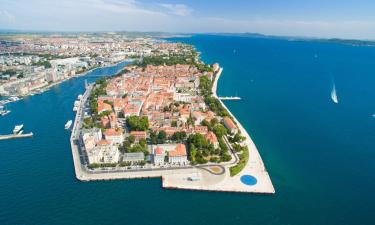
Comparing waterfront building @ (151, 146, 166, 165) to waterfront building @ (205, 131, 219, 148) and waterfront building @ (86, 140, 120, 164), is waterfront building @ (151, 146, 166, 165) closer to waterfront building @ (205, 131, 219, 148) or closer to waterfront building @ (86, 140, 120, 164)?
waterfront building @ (86, 140, 120, 164)

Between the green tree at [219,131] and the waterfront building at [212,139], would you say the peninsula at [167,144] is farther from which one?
the waterfront building at [212,139]

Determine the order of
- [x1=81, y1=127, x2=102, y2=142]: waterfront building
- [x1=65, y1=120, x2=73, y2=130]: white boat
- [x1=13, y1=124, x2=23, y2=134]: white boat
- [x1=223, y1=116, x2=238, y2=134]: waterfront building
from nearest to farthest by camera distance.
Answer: [x1=81, y1=127, x2=102, y2=142]: waterfront building → [x1=223, y1=116, x2=238, y2=134]: waterfront building → [x1=13, y1=124, x2=23, y2=134]: white boat → [x1=65, y1=120, x2=73, y2=130]: white boat

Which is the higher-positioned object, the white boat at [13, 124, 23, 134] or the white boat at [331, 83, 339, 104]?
the white boat at [331, 83, 339, 104]

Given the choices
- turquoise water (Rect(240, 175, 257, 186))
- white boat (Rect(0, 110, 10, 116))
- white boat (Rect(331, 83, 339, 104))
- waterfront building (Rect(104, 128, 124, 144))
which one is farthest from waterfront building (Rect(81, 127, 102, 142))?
white boat (Rect(331, 83, 339, 104))

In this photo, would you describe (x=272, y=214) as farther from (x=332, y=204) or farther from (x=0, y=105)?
(x=0, y=105)

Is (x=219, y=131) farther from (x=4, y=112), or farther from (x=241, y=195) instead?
(x=4, y=112)

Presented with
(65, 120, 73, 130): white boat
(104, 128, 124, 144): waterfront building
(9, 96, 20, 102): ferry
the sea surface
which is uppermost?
(104, 128, 124, 144): waterfront building

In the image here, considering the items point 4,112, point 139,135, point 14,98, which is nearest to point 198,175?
point 139,135

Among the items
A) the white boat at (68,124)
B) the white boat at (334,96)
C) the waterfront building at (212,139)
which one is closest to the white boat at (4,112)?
the white boat at (68,124)

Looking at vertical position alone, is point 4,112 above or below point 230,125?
below
